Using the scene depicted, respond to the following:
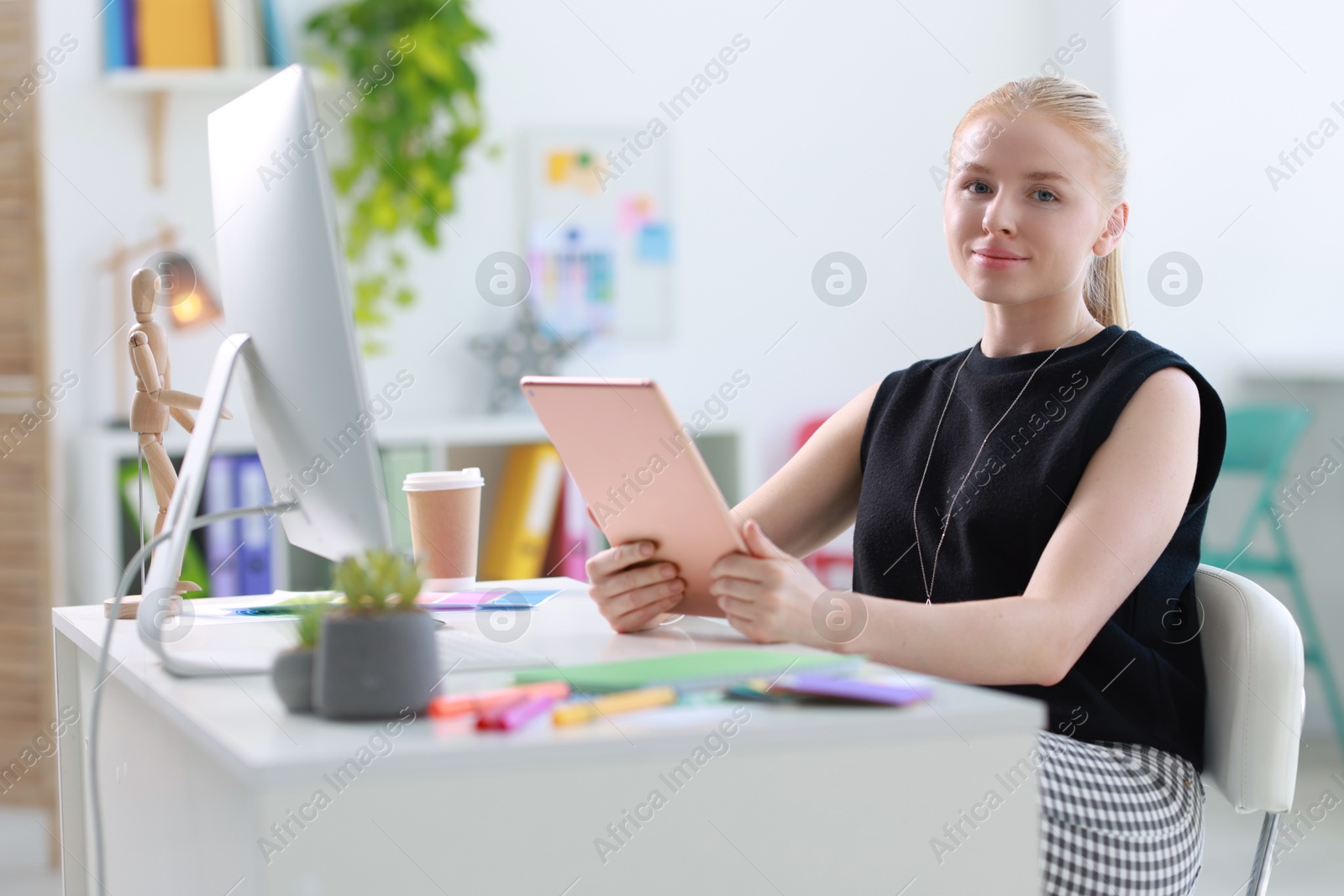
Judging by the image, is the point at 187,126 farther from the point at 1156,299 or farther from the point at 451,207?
the point at 1156,299

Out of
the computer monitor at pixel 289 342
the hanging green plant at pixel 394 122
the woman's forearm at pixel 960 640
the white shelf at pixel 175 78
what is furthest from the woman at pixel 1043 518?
the white shelf at pixel 175 78

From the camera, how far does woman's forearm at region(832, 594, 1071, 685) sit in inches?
44.4

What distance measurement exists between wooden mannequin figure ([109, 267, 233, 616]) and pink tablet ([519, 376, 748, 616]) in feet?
1.19

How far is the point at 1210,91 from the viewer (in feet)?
11.3

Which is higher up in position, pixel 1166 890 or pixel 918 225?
pixel 918 225

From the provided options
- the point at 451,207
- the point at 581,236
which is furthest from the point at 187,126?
the point at 581,236

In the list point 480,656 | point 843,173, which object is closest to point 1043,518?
point 480,656

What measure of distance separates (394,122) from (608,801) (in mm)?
2559

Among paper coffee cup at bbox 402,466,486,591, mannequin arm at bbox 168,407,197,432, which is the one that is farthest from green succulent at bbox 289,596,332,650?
paper coffee cup at bbox 402,466,486,591

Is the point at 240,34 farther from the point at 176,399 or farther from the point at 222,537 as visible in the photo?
the point at 176,399

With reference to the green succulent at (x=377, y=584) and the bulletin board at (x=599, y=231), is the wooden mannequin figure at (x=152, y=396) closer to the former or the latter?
the green succulent at (x=377, y=584)

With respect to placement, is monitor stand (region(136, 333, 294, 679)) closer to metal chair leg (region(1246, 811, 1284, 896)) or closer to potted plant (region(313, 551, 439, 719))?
potted plant (region(313, 551, 439, 719))

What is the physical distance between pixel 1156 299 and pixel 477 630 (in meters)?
2.74

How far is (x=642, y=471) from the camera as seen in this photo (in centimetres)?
112
